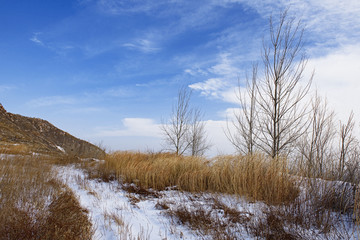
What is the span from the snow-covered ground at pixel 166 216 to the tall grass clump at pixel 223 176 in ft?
1.04

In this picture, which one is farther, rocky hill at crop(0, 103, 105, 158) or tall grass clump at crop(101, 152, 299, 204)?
Answer: rocky hill at crop(0, 103, 105, 158)

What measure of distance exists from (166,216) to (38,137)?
1766 centimetres

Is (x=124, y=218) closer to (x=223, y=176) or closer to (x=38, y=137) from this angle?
(x=223, y=176)

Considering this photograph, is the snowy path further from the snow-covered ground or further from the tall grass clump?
the tall grass clump

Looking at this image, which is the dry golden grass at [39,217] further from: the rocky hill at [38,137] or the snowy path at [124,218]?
the rocky hill at [38,137]

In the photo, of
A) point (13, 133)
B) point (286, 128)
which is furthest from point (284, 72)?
point (13, 133)

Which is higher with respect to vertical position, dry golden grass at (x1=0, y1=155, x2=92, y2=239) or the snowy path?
dry golden grass at (x1=0, y1=155, x2=92, y2=239)

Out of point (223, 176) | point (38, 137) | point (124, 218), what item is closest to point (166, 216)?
point (124, 218)

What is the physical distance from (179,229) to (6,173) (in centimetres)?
548

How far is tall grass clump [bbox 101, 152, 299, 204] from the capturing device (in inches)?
168

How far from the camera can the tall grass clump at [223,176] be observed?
426 centimetres

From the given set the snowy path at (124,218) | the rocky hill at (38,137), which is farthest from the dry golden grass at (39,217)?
the rocky hill at (38,137)

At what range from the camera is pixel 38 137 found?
1772 centimetres

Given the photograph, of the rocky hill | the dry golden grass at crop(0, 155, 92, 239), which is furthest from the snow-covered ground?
the rocky hill
